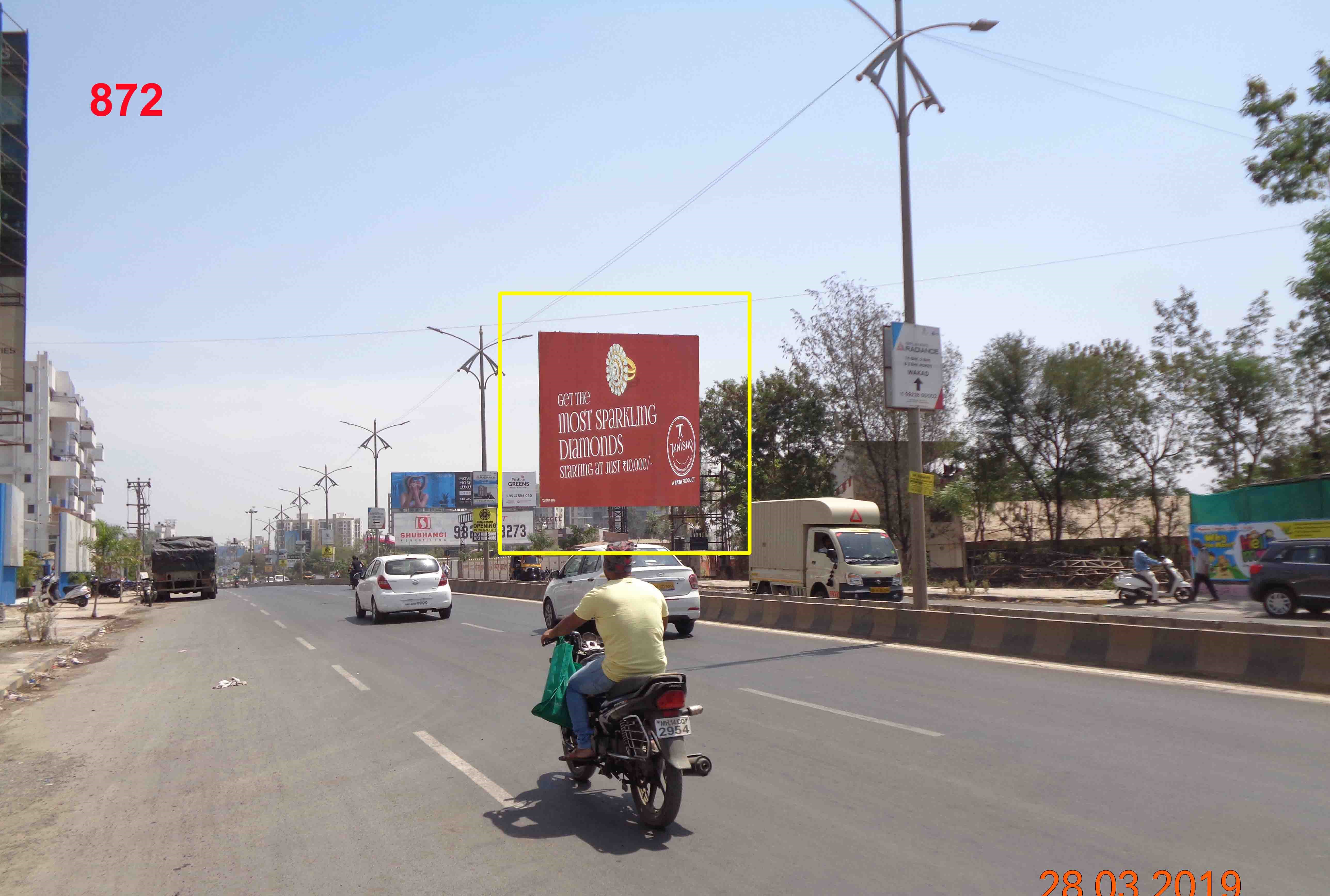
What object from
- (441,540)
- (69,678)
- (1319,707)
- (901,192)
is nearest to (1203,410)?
Result: (901,192)

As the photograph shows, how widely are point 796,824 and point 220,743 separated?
6.16m

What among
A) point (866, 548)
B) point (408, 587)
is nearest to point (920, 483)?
point (866, 548)

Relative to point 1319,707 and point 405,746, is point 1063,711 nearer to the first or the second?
point 1319,707

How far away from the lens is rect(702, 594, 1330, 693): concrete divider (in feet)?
37.3

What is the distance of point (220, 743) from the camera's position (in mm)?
9523

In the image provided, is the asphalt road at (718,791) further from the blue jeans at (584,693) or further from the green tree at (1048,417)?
the green tree at (1048,417)

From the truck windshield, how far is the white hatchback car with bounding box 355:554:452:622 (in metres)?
9.77

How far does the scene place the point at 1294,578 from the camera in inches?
798

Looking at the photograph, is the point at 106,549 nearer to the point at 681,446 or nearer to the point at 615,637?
the point at 681,446

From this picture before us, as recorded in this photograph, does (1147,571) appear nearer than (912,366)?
No

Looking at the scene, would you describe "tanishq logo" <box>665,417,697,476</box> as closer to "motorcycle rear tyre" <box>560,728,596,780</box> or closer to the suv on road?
the suv on road

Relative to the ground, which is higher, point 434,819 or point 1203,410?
point 1203,410

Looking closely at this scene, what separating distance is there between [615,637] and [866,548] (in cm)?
1960
